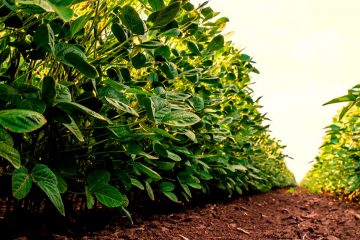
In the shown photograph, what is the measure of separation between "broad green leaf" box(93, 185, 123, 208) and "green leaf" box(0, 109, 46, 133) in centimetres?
58

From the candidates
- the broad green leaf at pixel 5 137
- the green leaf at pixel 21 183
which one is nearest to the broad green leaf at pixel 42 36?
the broad green leaf at pixel 5 137

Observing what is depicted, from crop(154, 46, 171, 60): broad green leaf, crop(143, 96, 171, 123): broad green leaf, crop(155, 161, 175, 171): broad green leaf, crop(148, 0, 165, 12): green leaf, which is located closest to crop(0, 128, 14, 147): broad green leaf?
crop(143, 96, 171, 123): broad green leaf

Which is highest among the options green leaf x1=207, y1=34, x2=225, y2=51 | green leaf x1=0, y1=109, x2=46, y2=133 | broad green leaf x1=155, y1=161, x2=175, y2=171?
green leaf x1=207, y1=34, x2=225, y2=51

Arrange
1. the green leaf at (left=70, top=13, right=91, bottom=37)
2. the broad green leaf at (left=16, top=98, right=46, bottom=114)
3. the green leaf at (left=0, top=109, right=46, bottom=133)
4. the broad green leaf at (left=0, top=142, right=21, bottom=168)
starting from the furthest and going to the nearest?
Answer: the green leaf at (left=70, top=13, right=91, bottom=37), the broad green leaf at (left=16, top=98, right=46, bottom=114), the broad green leaf at (left=0, top=142, right=21, bottom=168), the green leaf at (left=0, top=109, right=46, bottom=133)

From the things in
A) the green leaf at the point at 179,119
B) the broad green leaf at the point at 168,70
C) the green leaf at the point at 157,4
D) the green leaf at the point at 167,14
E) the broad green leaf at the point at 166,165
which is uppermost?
the green leaf at the point at 157,4

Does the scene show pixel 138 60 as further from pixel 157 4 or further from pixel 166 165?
pixel 166 165

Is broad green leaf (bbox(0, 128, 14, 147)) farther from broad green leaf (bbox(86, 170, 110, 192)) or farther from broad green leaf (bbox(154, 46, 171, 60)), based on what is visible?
broad green leaf (bbox(154, 46, 171, 60))

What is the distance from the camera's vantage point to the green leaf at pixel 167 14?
102 cm

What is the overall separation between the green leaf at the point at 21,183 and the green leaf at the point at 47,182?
0.02 meters

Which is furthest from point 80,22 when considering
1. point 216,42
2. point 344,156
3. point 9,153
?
point 344,156

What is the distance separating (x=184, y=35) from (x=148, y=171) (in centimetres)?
94

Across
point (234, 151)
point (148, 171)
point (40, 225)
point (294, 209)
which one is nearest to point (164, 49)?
point (148, 171)

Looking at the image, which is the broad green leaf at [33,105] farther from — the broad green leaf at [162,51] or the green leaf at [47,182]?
the broad green leaf at [162,51]

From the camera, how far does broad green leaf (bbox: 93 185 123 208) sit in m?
1.25
